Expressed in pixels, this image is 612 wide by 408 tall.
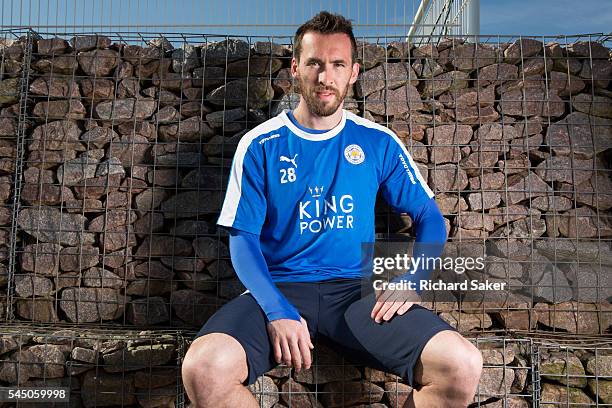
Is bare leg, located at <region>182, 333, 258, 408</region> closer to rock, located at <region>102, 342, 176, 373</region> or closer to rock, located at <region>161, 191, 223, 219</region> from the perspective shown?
rock, located at <region>102, 342, 176, 373</region>

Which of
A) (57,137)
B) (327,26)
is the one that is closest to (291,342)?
(327,26)

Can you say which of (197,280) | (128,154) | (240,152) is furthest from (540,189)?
(128,154)

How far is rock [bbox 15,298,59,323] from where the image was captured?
3506 millimetres

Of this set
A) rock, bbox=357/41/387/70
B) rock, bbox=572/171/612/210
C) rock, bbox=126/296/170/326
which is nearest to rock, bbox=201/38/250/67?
rock, bbox=357/41/387/70

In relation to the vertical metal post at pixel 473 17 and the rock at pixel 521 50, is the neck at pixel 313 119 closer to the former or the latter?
the rock at pixel 521 50

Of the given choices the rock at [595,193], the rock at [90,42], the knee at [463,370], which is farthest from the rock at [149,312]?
the rock at [595,193]

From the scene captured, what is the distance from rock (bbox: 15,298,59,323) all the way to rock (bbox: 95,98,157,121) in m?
1.06

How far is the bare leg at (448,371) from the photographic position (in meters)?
2.31

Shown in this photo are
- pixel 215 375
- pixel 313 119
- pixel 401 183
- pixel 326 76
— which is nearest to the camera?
pixel 215 375

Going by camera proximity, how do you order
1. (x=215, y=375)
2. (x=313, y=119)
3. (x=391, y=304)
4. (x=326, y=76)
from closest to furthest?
1. (x=215, y=375)
2. (x=391, y=304)
3. (x=326, y=76)
4. (x=313, y=119)

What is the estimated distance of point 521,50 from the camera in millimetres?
3623

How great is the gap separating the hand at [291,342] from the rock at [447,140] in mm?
1492

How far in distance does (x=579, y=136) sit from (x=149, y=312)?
2.52 meters

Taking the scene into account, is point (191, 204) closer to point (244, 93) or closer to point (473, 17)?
point (244, 93)
